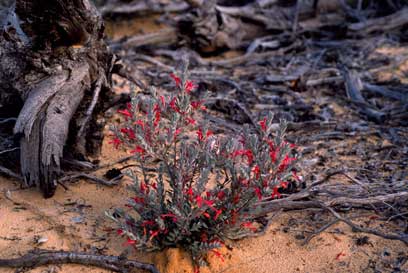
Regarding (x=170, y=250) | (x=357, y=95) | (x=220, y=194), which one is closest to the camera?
(x=220, y=194)

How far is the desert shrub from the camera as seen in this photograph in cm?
300

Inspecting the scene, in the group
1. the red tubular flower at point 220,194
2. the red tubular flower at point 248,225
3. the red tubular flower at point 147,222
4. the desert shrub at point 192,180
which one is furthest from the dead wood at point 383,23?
the red tubular flower at point 147,222

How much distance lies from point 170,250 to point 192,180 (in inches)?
17.9

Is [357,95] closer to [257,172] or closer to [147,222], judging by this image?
[257,172]

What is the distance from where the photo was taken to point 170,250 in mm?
3283

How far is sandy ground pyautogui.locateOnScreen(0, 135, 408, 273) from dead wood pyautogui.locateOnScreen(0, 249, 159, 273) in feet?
0.13

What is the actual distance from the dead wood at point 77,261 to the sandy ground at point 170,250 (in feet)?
0.13

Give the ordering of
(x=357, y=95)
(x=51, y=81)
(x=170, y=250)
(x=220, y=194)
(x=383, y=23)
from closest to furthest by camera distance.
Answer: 1. (x=220, y=194)
2. (x=170, y=250)
3. (x=51, y=81)
4. (x=357, y=95)
5. (x=383, y=23)

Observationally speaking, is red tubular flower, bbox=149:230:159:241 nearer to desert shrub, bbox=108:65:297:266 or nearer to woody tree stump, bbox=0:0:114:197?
desert shrub, bbox=108:65:297:266

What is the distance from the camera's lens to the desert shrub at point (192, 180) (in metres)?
3.00

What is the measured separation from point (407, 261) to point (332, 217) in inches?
23.4

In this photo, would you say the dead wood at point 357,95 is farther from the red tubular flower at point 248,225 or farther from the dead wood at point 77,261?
the dead wood at point 77,261

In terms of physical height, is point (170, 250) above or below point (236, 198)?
below

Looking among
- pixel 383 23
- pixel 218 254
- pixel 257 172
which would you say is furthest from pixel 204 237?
pixel 383 23
